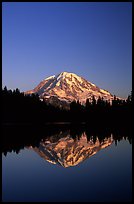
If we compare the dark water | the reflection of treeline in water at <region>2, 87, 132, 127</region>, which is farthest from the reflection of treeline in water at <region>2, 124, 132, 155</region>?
the reflection of treeline in water at <region>2, 87, 132, 127</region>

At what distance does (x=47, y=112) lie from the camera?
147m

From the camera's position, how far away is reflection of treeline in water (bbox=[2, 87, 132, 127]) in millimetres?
112500

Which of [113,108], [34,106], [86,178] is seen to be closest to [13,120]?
[34,106]

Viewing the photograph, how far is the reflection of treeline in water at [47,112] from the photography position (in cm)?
11250

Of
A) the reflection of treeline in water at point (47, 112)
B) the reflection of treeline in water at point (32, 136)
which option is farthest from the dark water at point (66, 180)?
the reflection of treeline in water at point (47, 112)

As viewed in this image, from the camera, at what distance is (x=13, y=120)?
361 feet

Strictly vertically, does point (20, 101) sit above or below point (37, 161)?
above

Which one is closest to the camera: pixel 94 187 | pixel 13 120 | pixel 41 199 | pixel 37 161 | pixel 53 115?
pixel 41 199

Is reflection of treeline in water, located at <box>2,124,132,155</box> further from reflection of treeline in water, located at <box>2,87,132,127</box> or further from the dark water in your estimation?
reflection of treeline in water, located at <box>2,87,132,127</box>

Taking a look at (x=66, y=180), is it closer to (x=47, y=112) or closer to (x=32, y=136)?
(x=32, y=136)

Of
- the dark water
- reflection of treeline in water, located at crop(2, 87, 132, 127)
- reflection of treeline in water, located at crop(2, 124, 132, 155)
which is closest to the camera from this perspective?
the dark water

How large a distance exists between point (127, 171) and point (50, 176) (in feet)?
14.8

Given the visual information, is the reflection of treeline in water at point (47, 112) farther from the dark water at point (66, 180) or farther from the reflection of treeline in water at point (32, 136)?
the dark water at point (66, 180)

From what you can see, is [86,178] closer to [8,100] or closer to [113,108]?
[8,100]
